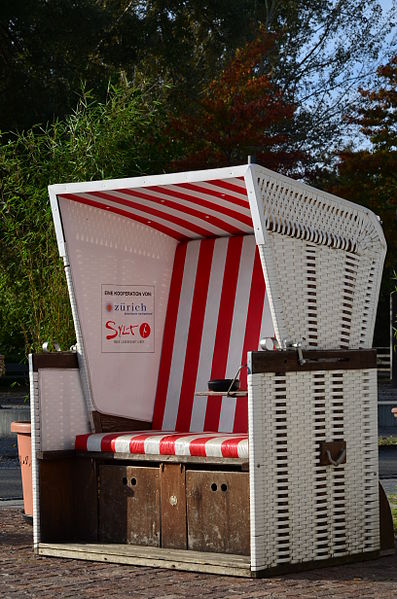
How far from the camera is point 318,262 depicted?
628 centimetres


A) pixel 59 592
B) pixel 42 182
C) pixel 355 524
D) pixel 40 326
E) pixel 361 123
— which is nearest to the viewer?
pixel 59 592

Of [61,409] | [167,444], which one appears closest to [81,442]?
[61,409]

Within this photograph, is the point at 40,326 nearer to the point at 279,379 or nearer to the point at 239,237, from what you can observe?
the point at 239,237

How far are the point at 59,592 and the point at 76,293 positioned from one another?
6.90 ft

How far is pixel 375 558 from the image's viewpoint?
6.24 meters

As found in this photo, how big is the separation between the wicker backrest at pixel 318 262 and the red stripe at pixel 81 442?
136cm

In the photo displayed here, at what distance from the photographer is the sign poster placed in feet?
23.4

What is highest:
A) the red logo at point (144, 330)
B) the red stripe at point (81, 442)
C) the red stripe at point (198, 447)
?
the red logo at point (144, 330)

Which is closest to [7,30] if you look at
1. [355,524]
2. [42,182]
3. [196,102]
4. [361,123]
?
[196,102]

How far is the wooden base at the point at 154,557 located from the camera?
574cm

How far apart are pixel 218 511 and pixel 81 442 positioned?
1.02 m

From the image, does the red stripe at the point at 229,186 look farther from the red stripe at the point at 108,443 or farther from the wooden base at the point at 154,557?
the wooden base at the point at 154,557

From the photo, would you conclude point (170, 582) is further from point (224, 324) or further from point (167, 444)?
point (224, 324)

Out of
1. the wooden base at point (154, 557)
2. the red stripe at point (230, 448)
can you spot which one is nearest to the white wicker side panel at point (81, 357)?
the wooden base at point (154, 557)
